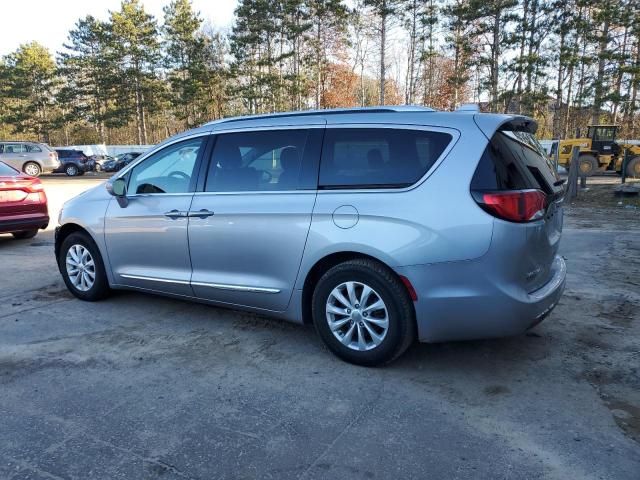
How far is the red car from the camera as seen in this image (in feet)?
25.3

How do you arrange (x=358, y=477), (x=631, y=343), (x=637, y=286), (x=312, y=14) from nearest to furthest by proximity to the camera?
1. (x=358, y=477)
2. (x=631, y=343)
3. (x=637, y=286)
4. (x=312, y=14)

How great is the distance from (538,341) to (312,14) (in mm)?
38936

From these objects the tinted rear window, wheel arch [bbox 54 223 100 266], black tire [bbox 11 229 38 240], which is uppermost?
the tinted rear window

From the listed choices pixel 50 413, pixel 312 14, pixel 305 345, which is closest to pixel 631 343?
pixel 305 345

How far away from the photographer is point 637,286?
18.1 feet

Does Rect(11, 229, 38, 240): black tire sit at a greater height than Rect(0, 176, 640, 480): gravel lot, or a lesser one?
greater

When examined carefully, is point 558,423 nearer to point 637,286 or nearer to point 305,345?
point 305,345

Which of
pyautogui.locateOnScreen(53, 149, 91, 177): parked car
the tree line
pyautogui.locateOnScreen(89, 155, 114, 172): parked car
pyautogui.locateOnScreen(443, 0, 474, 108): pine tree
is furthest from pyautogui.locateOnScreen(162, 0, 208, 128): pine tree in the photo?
pyautogui.locateOnScreen(443, 0, 474, 108): pine tree

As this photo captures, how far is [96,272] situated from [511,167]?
4006 mm

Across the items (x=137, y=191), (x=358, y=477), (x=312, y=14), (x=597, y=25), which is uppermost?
(x=312, y=14)

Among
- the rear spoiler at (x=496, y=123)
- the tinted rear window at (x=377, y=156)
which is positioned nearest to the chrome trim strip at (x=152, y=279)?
the tinted rear window at (x=377, y=156)

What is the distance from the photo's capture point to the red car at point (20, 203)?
772 centimetres

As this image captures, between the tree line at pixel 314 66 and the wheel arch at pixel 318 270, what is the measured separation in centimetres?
3004

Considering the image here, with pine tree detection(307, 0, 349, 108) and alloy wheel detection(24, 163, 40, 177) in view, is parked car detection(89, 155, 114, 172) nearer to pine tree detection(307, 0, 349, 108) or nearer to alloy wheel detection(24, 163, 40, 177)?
alloy wheel detection(24, 163, 40, 177)
